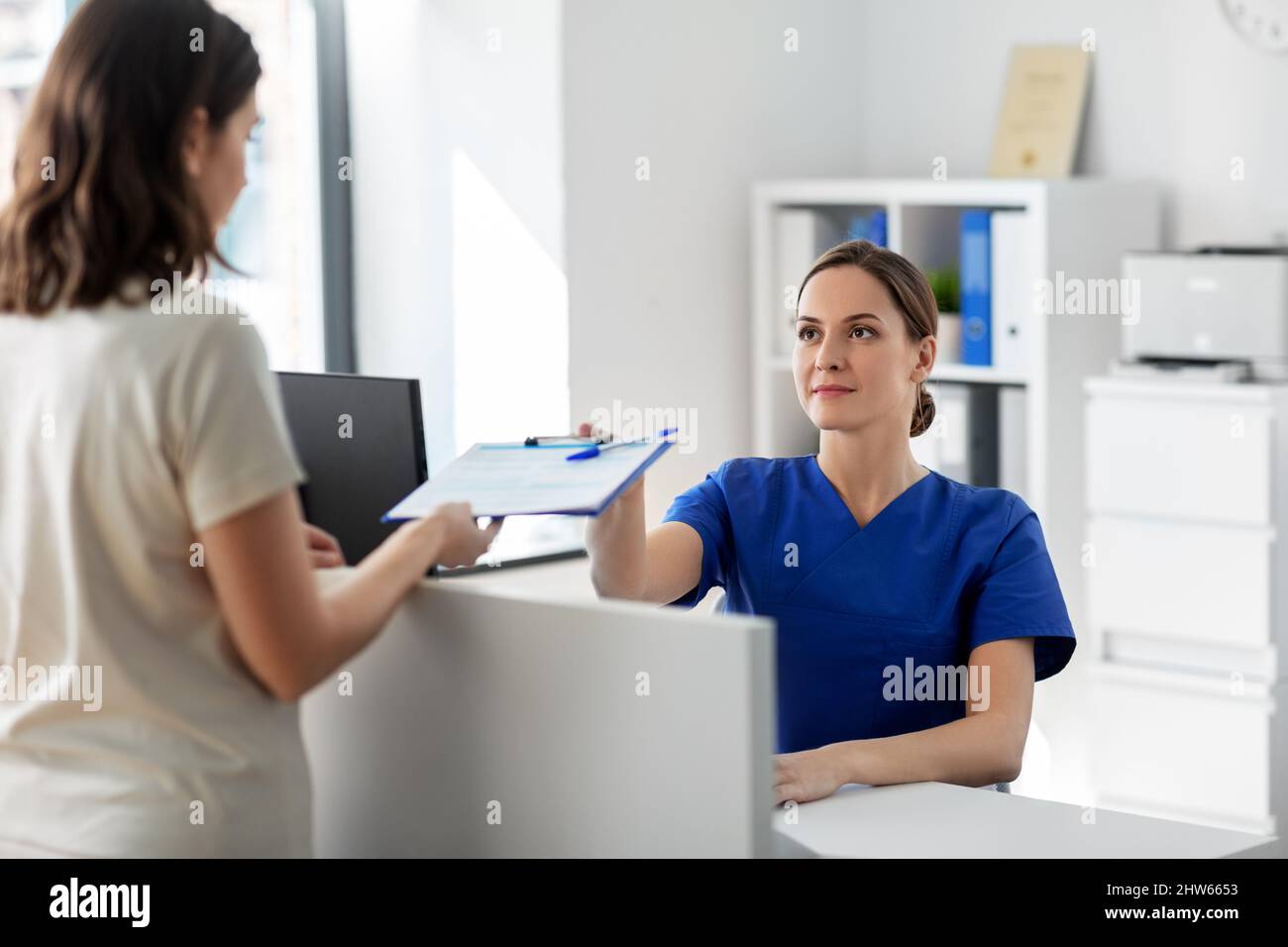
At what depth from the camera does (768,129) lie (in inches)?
154

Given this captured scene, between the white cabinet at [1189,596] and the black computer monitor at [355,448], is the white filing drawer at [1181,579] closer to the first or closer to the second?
the white cabinet at [1189,596]

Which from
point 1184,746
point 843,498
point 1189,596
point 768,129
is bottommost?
point 1184,746

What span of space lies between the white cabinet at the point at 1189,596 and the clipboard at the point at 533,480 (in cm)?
194

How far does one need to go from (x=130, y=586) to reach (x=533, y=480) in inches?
15.4

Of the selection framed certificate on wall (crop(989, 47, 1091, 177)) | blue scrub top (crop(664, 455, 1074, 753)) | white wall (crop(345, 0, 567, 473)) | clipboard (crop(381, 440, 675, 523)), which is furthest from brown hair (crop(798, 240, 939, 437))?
framed certificate on wall (crop(989, 47, 1091, 177))

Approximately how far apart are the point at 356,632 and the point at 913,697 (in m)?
0.87

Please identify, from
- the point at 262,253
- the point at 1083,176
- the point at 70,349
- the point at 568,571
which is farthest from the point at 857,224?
the point at 70,349

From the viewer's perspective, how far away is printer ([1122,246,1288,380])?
10.3 ft

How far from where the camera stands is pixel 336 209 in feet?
11.8

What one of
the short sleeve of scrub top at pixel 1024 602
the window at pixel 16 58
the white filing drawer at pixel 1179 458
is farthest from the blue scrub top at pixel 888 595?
the window at pixel 16 58

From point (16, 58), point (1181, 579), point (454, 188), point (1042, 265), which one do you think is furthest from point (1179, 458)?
point (16, 58)

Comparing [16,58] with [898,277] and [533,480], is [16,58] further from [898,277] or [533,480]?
[533,480]

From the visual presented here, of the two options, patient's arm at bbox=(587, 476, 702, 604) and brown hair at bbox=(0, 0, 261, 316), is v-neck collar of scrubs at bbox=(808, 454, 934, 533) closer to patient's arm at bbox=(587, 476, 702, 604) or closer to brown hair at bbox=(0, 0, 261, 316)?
patient's arm at bbox=(587, 476, 702, 604)

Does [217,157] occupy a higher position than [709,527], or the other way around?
[217,157]
